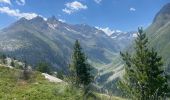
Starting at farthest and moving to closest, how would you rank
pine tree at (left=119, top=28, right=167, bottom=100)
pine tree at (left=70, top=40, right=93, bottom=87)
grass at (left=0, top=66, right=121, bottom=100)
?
pine tree at (left=70, top=40, right=93, bottom=87)
pine tree at (left=119, top=28, right=167, bottom=100)
grass at (left=0, top=66, right=121, bottom=100)

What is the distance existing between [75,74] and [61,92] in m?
38.1

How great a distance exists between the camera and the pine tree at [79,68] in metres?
94.4

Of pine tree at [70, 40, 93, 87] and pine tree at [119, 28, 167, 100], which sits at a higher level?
pine tree at [70, 40, 93, 87]

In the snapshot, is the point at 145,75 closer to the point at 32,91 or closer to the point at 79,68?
the point at 32,91

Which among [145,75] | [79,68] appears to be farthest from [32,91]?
[79,68]

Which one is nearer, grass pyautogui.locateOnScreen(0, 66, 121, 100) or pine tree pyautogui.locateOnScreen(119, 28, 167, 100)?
grass pyautogui.locateOnScreen(0, 66, 121, 100)

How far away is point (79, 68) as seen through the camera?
94688mm

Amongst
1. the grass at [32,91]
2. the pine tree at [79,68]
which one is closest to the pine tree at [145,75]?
the grass at [32,91]

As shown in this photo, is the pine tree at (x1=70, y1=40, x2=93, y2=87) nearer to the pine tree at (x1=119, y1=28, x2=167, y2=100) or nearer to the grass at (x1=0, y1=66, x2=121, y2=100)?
the grass at (x1=0, y1=66, x2=121, y2=100)

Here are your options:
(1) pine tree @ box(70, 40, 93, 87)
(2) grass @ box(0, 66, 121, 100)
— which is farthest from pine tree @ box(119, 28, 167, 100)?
(1) pine tree @ box(70, 40, 93, 87)

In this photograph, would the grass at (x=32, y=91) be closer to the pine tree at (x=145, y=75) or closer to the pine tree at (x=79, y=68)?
the pine tree at (x=145, y=75)

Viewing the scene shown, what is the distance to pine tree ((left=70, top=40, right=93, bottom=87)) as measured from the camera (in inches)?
3718

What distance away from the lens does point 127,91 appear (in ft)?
213

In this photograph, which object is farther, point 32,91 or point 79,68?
point 79,68
